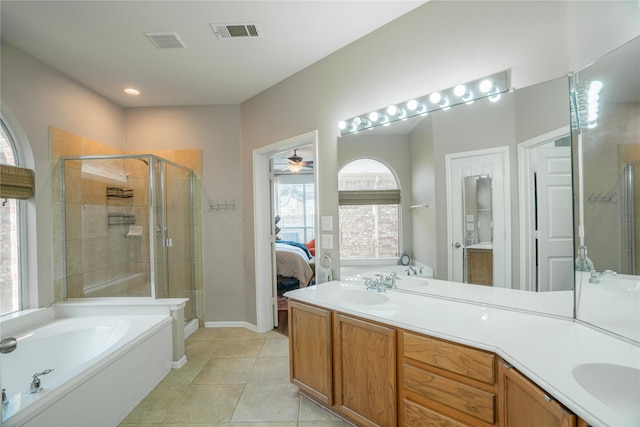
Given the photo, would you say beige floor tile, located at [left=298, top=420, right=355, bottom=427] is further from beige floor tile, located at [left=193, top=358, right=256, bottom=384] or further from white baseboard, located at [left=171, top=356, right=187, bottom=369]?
white baseboard, located at [left=171, top=356, right=187, bottom=369]

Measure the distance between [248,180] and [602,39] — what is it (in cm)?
308

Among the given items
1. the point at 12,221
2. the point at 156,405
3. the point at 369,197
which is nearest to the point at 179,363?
the point at 156,405

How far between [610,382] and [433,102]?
165 cm

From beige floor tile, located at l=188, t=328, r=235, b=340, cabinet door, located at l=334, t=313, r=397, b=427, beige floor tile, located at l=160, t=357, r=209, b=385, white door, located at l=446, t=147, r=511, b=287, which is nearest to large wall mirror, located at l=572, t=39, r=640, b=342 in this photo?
white door, located at l=446, t=147, r=511, b=287

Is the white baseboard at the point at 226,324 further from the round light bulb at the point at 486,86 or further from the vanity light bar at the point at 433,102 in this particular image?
the round light bulb at the point at 486,86

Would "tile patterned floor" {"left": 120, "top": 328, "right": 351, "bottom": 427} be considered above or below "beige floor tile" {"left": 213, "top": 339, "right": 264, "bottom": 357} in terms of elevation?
above

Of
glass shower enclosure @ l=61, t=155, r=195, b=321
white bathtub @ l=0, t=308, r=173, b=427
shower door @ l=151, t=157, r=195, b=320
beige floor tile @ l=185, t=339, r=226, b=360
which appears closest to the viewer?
white bathtub @ l=0, t=308, r=173, b=427

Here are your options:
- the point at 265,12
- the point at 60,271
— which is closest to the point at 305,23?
the point at 265,12

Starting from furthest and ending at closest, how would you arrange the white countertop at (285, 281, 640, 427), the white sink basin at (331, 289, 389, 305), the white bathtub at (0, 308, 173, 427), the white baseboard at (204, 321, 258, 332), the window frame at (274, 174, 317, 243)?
the window frame at (274, 174, 317, 243) → the white baseboard at (204, 321, 258, 332) → the white sink basin at (331, 289, 389, 305) → the white bathtub at (0, 308, 173, 427) → the white countertop at (285, 281, 640, 427)

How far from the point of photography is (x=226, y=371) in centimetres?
252

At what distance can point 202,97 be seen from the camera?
3.34 meters

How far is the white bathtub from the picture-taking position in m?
1.45

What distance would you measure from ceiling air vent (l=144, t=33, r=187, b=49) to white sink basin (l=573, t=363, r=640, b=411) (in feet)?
10.2

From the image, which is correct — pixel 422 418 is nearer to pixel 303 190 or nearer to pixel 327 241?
pixel 327 241
